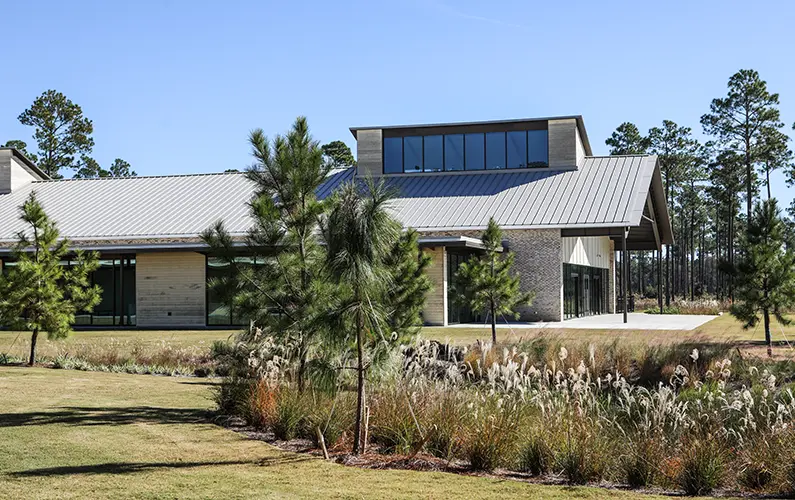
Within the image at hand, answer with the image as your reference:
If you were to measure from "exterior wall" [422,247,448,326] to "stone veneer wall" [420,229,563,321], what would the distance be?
→ 2.23m

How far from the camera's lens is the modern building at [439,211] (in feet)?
110

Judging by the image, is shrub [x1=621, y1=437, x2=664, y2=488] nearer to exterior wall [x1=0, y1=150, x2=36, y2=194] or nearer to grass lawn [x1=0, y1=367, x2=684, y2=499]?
grass lawn [x1=0, y1=367, x2=684, y2=499]

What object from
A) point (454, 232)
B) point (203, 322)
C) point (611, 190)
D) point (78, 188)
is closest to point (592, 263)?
point (611, 190)

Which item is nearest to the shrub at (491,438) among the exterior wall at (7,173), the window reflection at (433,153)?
the window reflection at (433,153)

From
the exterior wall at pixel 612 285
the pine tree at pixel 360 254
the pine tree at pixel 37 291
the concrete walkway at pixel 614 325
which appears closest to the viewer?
the pine tree at pixel 360 254

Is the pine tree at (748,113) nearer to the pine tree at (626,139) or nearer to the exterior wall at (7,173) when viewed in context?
the pine tree at (626,139)

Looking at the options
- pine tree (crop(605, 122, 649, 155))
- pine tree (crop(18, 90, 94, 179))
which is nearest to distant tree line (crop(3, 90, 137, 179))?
pine tree (crop(18, 90, 94, 179))

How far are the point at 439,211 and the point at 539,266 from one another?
486cm

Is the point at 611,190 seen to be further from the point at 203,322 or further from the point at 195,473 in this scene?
the point at 195,473

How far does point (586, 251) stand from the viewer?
41.8 meters

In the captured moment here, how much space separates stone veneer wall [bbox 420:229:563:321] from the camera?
3350cm

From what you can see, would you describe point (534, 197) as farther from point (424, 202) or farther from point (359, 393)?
point (359, 393)

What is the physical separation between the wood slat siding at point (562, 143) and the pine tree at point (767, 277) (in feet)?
56.1

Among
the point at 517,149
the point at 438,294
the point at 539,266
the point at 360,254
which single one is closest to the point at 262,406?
the point at 360,254
